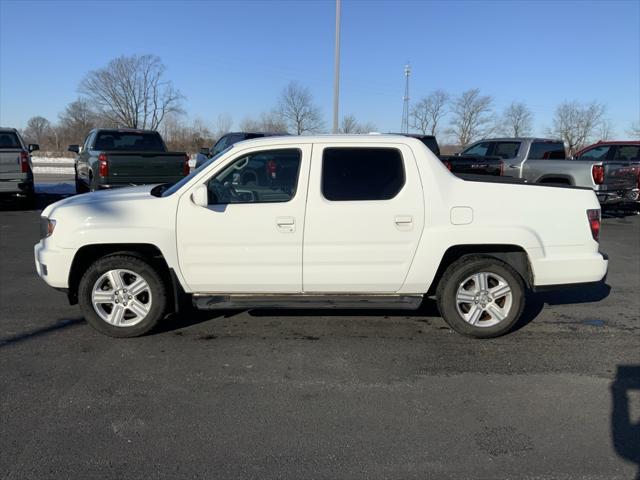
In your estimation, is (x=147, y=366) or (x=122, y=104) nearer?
(x=147, y=366)

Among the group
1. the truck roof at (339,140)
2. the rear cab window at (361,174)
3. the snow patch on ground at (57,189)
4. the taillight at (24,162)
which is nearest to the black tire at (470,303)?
the rear cab window at (361,174)

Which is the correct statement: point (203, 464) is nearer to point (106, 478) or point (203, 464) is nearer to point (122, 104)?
point (106, 478)

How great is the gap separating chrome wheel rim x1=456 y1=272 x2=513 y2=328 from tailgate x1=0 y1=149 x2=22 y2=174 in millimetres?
11444

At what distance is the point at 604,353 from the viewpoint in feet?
14.4

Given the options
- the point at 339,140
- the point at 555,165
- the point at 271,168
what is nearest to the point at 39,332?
the point at 271,168

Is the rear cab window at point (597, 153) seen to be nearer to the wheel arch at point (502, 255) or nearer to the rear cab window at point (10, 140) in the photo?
the wheel arch at point (502, 255)

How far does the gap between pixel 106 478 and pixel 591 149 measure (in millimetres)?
15794

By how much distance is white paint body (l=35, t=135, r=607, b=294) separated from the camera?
14.4 ft

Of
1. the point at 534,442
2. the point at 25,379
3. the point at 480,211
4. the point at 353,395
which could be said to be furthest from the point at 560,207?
the point at 25,379

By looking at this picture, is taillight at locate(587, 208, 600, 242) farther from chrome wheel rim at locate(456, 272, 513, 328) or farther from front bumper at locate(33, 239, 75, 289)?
front bumper at locate(33, 239, 75, 289)

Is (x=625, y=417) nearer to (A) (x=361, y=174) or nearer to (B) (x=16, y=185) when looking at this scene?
(A) (x=361, y=174)

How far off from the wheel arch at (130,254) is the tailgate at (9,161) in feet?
29.5

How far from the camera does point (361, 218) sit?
14.4ft

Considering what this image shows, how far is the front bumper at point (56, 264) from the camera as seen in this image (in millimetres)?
4438
